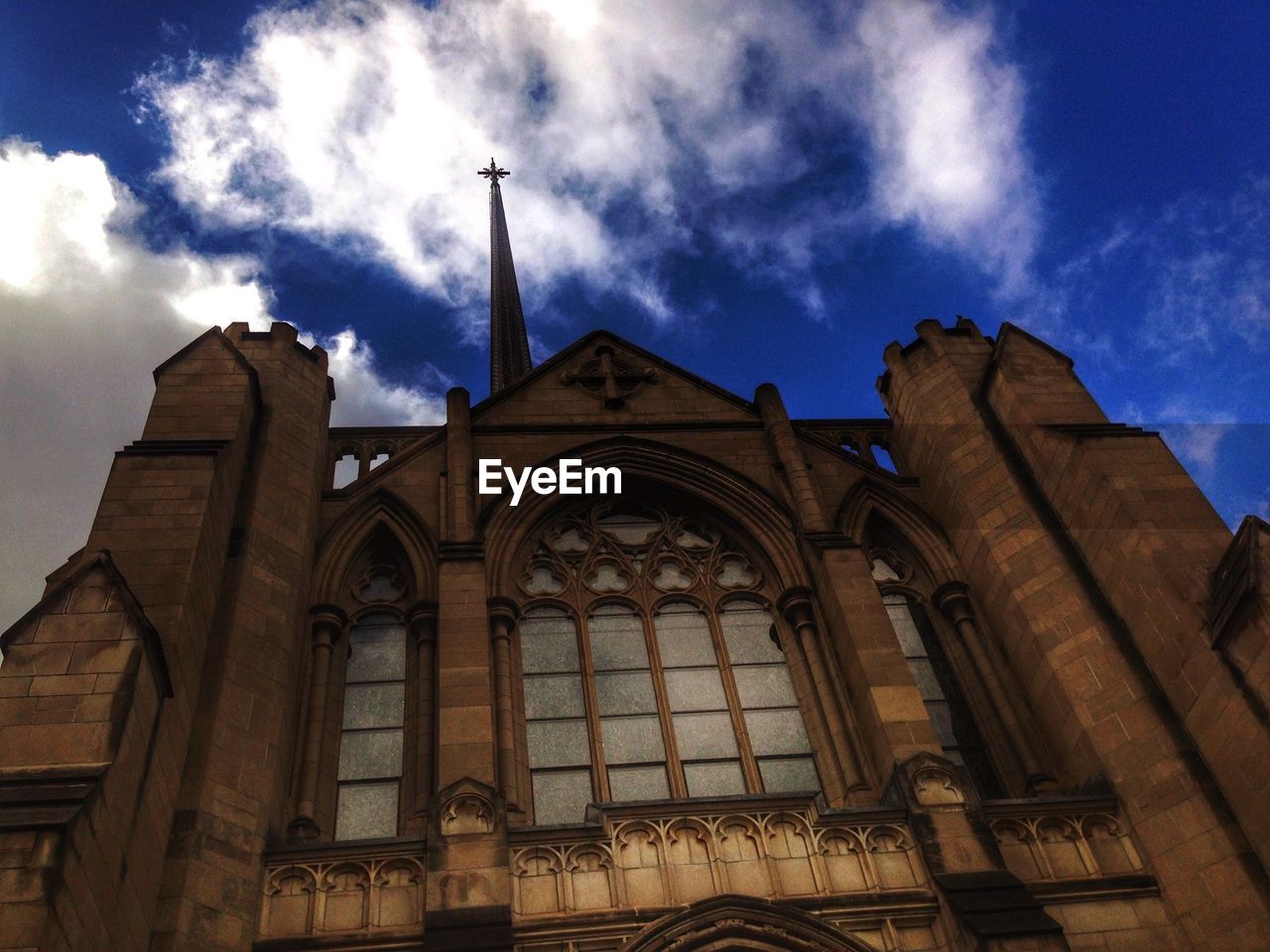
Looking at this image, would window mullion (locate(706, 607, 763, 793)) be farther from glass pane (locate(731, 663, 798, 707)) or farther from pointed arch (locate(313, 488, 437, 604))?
pointed arch (locate(313, 488, 437, 604))

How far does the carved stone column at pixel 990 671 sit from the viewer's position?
12.2 metres

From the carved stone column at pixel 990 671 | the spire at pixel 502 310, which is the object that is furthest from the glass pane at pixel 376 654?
the spire at pixel 502 310

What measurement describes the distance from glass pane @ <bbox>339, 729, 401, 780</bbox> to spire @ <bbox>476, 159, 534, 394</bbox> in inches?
729

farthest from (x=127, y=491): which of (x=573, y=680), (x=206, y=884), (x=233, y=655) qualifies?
(x=573, y=680)

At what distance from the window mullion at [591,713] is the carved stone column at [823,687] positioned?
2.14 metres

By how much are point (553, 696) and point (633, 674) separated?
883 mm

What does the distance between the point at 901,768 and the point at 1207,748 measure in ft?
8.23

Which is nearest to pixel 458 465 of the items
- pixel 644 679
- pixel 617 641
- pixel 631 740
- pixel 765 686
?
pixel 617 641

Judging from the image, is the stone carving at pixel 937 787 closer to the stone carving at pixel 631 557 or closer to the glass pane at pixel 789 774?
the glass pane at pixel 789 774

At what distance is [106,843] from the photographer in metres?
8.22

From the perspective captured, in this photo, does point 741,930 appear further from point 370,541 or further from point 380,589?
point 370,541

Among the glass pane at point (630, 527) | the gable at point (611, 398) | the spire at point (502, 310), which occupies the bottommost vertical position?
the glass pane at point (630, 527)

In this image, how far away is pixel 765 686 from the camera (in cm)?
1309

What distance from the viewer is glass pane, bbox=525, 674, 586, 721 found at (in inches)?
495
